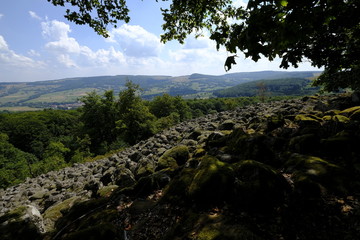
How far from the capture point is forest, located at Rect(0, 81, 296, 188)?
35.0 metres

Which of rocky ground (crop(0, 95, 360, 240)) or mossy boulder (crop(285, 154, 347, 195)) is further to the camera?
mossy boulder (crop(285, 154, 347, 195))

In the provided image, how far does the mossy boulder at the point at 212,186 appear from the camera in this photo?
4.27m

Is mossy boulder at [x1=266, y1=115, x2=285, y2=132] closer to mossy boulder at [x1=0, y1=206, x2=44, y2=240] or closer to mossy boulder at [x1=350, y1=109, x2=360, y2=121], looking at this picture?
mossy boulder at [x1=350, y1=109, x2=360, y2=121]

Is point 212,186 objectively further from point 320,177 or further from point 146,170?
point 146,170

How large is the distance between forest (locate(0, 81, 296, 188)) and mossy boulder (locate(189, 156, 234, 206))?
30145 millimetres

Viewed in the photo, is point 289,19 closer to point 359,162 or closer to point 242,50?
point 242,50

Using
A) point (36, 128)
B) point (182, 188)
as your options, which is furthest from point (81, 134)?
point (182, 188)

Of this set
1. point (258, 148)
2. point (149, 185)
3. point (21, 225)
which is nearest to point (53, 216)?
point (21, 225)

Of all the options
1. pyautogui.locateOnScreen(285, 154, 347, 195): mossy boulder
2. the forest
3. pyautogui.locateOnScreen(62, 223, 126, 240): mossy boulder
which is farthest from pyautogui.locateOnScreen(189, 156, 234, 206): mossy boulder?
the forest

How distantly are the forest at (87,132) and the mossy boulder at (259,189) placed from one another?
102 feet

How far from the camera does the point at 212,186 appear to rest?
4.39 m

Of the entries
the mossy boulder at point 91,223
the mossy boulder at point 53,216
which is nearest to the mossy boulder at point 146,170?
the mossy boulder at point 91,223

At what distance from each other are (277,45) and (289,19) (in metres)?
0.34

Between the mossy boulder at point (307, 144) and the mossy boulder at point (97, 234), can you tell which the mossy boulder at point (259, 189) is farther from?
the mossy boulder at point (97, 234)
